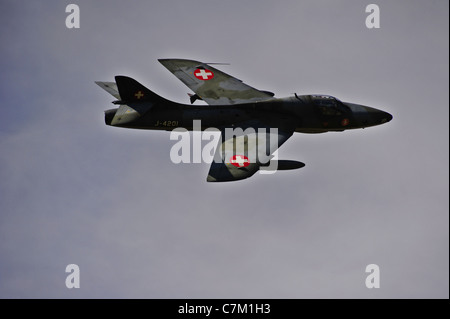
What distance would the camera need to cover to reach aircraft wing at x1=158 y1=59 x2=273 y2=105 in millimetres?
36469

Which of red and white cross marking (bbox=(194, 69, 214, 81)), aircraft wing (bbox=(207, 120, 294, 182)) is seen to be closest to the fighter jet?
aircraft wing (bbox=(207, 120, 294, 182))

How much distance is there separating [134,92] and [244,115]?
6.07 metres

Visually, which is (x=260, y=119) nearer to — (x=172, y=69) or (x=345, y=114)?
(x=345, y=114)

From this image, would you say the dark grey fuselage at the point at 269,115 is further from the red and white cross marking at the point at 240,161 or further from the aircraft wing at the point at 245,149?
the red and white cross marking at the point at 240,161

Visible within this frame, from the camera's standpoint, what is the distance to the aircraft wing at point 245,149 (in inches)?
1171

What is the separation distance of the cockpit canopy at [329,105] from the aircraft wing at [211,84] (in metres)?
2.66

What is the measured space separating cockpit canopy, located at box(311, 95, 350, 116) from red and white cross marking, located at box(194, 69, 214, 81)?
6.61 m

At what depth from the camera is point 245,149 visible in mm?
32188

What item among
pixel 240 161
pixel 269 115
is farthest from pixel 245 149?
pixel 269 115

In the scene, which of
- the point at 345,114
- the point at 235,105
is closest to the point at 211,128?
the point at 235,105

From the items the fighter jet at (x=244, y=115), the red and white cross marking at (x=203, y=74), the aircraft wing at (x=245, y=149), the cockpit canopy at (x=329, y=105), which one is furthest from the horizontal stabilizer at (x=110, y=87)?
the cockpit canopy at (x=329, y=105)

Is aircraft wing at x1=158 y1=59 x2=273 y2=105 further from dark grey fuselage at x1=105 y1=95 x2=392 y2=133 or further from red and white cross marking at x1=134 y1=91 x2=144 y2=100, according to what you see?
red and white cross marking at x1=134 y1=91 x2=144 y2=100

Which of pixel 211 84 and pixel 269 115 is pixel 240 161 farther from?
pixel 211 84

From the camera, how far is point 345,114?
118 ft
